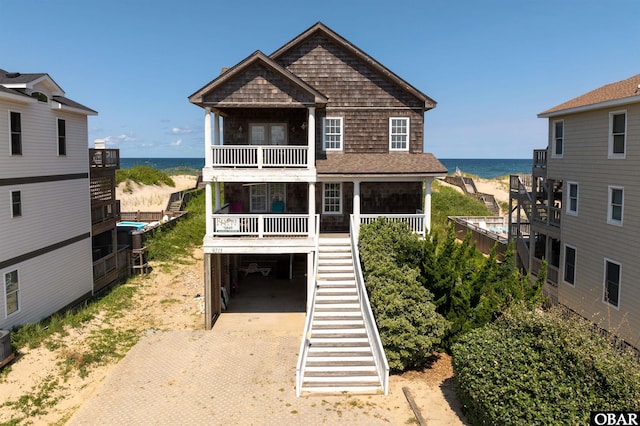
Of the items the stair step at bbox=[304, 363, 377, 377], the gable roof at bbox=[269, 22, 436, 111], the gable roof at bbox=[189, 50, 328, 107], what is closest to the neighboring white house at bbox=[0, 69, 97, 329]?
the gable roof at bbox=[189, 50, 328, 107]

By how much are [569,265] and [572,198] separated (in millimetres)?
2854

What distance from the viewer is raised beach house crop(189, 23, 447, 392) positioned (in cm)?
1884

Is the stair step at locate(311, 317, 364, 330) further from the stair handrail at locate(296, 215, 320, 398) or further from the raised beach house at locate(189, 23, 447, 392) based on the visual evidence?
the raised beach house at locate(189, 23, 447, 392)

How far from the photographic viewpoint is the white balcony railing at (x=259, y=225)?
19.2 meters

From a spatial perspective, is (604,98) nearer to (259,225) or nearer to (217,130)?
(259,225)

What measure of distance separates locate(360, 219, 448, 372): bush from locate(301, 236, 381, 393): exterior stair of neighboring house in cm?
85

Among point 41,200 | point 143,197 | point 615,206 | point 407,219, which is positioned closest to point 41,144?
point 41,200

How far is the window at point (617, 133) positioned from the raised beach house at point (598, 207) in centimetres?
3

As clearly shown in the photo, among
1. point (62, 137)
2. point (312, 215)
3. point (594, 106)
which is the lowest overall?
point (312, 215)

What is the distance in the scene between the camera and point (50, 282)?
19.0 meters

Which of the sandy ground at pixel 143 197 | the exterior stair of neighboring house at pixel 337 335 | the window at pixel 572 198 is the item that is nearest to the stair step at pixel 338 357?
the exterior stair of neighboring house at pixel 337 335

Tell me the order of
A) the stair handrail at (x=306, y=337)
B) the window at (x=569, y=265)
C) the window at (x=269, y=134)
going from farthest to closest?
the window at (x=269, y=134)
the window at (x=569, y=265)
the stair handrail at (x=306, y=337)

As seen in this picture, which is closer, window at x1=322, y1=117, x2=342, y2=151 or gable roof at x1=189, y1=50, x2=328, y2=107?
gable roof at x1=189, y1=50, x2=328, y2=107

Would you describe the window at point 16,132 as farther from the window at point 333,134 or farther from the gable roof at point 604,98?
the gable roof at point 604,98
